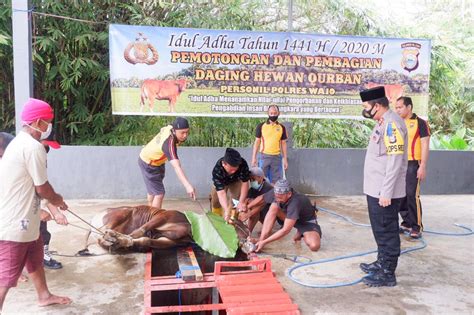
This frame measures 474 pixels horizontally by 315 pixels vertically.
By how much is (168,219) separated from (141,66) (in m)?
3.26

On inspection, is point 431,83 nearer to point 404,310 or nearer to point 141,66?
point 141,66

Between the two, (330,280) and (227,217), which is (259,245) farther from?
(330,280)

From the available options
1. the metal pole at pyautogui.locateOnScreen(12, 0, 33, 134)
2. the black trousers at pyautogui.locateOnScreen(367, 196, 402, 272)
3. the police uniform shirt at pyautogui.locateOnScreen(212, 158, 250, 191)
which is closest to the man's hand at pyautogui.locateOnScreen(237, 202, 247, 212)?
the police uniform shirt at pyautogui.locateOnScreen(212, 158, 250, 191)

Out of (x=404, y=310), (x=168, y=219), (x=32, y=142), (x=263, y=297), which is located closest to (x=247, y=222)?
(x=168, y=219)

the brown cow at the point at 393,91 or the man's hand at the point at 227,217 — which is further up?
the brown cow at the point at 393,91

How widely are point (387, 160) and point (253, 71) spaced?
3.98 meters

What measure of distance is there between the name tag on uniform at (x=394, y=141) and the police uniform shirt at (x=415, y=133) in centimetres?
159

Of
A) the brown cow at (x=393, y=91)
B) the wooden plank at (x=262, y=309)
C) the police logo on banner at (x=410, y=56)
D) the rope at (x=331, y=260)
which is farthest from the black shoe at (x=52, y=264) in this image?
the police logo on banner at (x=410, y=56)

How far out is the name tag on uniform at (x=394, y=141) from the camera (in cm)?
369

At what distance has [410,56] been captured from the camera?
7723 millimetres

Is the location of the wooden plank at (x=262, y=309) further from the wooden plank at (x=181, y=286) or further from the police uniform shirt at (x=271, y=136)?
the police uniform shirt at (x=271, y=136)

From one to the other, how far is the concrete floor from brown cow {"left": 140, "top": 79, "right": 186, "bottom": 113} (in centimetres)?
229

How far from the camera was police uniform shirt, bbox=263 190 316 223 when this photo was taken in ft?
14.9

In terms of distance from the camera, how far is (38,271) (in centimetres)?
327
